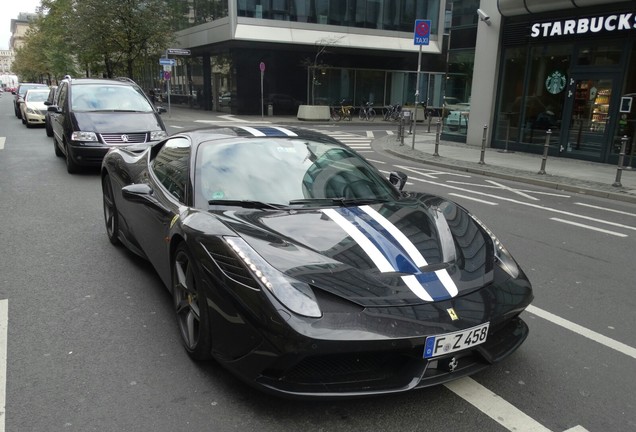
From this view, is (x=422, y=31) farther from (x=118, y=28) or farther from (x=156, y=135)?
(x=118, y=28)

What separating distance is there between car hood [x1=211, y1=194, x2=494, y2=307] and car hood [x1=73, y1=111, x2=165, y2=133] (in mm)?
7601

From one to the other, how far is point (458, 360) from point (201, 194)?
6.56 feet

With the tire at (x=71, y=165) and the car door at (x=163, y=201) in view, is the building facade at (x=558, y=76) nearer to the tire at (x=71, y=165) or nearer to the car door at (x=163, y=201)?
the car door at (x=163, y=201)

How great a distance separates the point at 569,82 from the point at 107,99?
12307mm

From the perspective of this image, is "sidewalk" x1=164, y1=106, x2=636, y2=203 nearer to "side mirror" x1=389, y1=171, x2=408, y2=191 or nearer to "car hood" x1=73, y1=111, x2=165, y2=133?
"side mirror" x1=389, y1=171, x2=408, y2=191

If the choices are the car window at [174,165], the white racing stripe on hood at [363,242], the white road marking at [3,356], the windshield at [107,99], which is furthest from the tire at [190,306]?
the windshield at [107,99]

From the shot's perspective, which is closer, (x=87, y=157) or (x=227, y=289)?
(x=227, y=289)

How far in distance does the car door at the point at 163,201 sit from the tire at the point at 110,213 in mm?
983

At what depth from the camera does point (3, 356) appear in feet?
10.9

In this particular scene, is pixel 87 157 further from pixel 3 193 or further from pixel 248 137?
pixel 248 137

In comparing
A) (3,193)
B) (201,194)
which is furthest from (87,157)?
(201,194)

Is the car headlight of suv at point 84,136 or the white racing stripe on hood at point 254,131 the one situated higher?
the white racing stripe on hood at point 254,131

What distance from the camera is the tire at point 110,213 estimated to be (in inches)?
220

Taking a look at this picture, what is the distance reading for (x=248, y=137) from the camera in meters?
4.04
